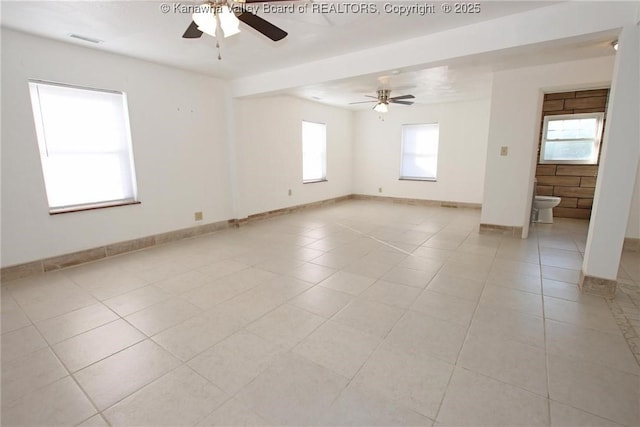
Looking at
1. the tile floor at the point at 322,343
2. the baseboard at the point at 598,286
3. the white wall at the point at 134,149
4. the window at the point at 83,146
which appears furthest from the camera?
the window at the point at 83,146

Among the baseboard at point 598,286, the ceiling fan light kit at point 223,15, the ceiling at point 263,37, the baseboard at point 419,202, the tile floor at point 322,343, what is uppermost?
the ceiling at point 263,37

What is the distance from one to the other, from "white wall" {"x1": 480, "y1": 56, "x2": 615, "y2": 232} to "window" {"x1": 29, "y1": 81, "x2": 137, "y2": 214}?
5.14 meters

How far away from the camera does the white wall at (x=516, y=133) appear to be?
3.98 m

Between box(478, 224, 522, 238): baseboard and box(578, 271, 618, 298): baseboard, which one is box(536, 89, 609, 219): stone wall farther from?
box(578, 271, 618, 298): baseboard

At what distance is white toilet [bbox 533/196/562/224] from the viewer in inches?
205

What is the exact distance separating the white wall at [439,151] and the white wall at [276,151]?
0.89 meters

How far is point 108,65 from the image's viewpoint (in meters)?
3.61

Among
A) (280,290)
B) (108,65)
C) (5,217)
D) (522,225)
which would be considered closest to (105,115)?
(108,65)

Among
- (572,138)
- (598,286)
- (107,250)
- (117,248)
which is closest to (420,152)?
(572,138)

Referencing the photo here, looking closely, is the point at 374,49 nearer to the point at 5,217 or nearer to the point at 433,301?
the point at 433,301

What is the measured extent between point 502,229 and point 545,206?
138 centimetres

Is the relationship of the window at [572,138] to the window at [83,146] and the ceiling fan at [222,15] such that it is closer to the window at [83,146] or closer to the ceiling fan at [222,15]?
the ceiling fan at [222,15]

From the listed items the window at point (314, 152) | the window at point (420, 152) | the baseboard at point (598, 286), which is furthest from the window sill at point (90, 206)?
the window at point (420, 152)

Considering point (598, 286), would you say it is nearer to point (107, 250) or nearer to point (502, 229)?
point (502, 229)
